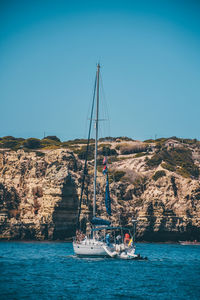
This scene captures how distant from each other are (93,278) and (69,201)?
1287 inches

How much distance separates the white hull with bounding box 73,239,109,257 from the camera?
3553cm

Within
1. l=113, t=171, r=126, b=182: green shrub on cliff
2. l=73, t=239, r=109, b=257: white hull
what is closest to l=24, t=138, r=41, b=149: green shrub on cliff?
l=113, t=171, r=126, b=182: green shrub on cliff

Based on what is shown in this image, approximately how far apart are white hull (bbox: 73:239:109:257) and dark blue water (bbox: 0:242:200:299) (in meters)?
0.73

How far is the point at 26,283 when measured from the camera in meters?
23.6

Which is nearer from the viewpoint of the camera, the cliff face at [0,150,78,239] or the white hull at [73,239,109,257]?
the white hull at [73,239,109,257]

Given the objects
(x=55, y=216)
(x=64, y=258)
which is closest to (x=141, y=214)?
(x=55, y=216)

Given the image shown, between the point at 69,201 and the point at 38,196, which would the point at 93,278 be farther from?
the point at 38,196

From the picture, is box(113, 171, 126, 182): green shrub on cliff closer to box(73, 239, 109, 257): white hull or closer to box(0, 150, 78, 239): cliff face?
box(0, 150, 78, 239): cliff face

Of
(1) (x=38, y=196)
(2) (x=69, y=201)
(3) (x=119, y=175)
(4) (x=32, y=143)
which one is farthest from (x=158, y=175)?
(4) (x=32, y=143)

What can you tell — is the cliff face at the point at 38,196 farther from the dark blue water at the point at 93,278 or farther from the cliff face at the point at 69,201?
the dark blue water at the point at 93,278

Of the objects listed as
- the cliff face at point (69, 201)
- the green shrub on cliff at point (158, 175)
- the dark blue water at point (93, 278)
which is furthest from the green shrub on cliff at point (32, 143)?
the dark blue water at point (93, 278)

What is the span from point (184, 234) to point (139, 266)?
30.7m

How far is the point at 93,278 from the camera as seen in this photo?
86.6 feet

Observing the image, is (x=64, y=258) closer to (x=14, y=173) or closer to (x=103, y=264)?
(x=103, y=264)
